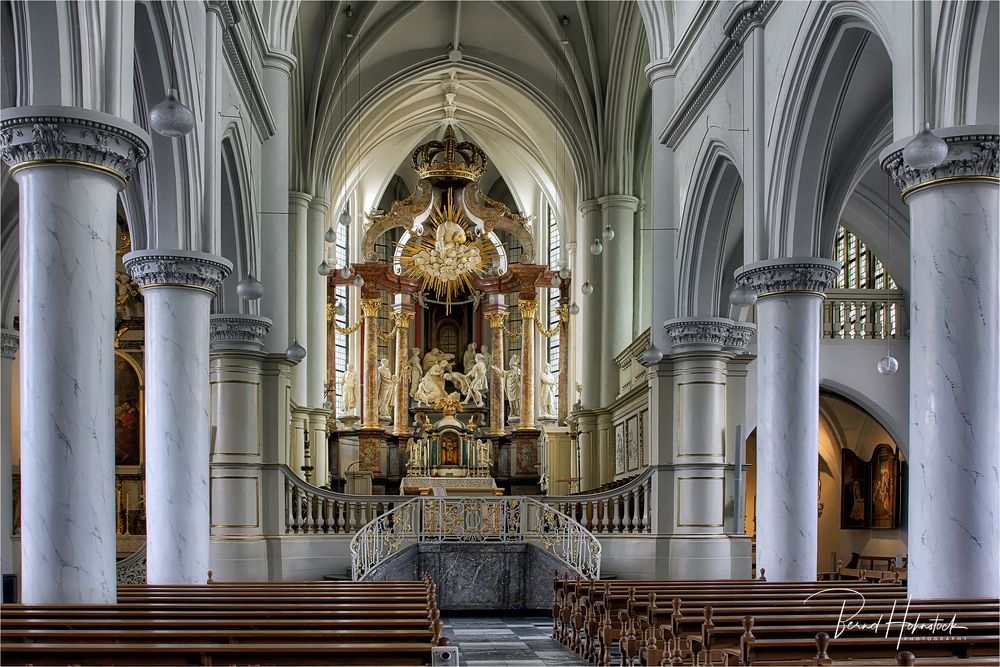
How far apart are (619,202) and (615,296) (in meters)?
2.21

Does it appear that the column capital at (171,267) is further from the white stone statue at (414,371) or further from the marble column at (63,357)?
the white stone statue at (414,371)

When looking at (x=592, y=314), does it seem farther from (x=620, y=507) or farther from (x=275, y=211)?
(x=275, y=211)

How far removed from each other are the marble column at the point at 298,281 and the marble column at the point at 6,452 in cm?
737

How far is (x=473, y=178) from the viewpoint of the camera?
99.6 feet

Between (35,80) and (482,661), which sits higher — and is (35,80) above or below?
above

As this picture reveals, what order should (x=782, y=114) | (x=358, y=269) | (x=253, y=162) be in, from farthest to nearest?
(x=358, y=269), (x=253, y=162), (x=782, y=114)

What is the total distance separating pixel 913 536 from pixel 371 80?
72.6 feet

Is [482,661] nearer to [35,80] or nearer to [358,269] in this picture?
[35,80]

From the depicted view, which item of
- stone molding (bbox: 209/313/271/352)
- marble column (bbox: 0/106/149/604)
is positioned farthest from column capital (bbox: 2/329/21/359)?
marble column (bbox: 0/106/149/604)

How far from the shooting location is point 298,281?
2564 cm

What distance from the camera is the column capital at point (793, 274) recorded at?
12934 millimetres

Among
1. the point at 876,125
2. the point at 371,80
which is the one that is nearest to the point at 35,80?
the point at 876,125

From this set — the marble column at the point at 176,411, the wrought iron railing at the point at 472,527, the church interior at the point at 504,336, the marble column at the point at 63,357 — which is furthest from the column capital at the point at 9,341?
the marble column at the point at 63,357

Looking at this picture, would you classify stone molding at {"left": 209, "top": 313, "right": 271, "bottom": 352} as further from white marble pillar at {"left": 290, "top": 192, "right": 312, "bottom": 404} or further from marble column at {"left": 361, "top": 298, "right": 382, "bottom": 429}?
marble column at {"left": 361, "top": 298, "right": 382, "bottom": 429}
